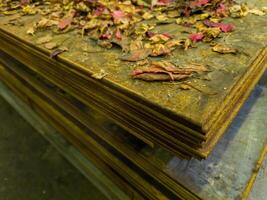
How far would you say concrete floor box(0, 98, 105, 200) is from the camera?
1615 millimetres

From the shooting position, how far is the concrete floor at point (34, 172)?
63.6 inches

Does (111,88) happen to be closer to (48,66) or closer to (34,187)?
(48,66)

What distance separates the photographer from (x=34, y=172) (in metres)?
1.74

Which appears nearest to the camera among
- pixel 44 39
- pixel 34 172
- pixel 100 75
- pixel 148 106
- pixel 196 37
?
pixel 148 106

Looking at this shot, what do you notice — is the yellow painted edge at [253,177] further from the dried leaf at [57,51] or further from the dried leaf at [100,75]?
the dried leaf at [57,51]

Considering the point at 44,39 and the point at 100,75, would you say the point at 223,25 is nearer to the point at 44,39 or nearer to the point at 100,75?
the point at 100,75

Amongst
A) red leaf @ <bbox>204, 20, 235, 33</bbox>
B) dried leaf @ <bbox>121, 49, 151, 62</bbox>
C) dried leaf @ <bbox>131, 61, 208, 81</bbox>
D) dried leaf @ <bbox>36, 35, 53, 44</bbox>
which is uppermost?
red leaf @ <bbox>204, 20, 235, 33</bbox>

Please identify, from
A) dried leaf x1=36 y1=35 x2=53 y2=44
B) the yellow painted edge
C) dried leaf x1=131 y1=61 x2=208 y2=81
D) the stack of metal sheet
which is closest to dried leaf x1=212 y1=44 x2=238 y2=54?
the stack of metal sheet

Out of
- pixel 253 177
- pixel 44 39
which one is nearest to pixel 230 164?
pixel 253 177

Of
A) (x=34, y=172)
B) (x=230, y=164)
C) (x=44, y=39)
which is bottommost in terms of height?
(x=34, y=172)

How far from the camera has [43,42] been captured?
117cm

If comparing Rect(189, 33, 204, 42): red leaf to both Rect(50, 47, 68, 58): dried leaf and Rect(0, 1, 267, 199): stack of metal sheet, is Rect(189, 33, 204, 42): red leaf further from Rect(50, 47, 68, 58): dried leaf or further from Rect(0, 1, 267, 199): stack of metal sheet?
Rect(50, 47, 68, 58): dried leaf

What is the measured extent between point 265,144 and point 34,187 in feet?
4.25

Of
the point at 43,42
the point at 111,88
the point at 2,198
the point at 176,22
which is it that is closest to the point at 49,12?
the point at 43,42
